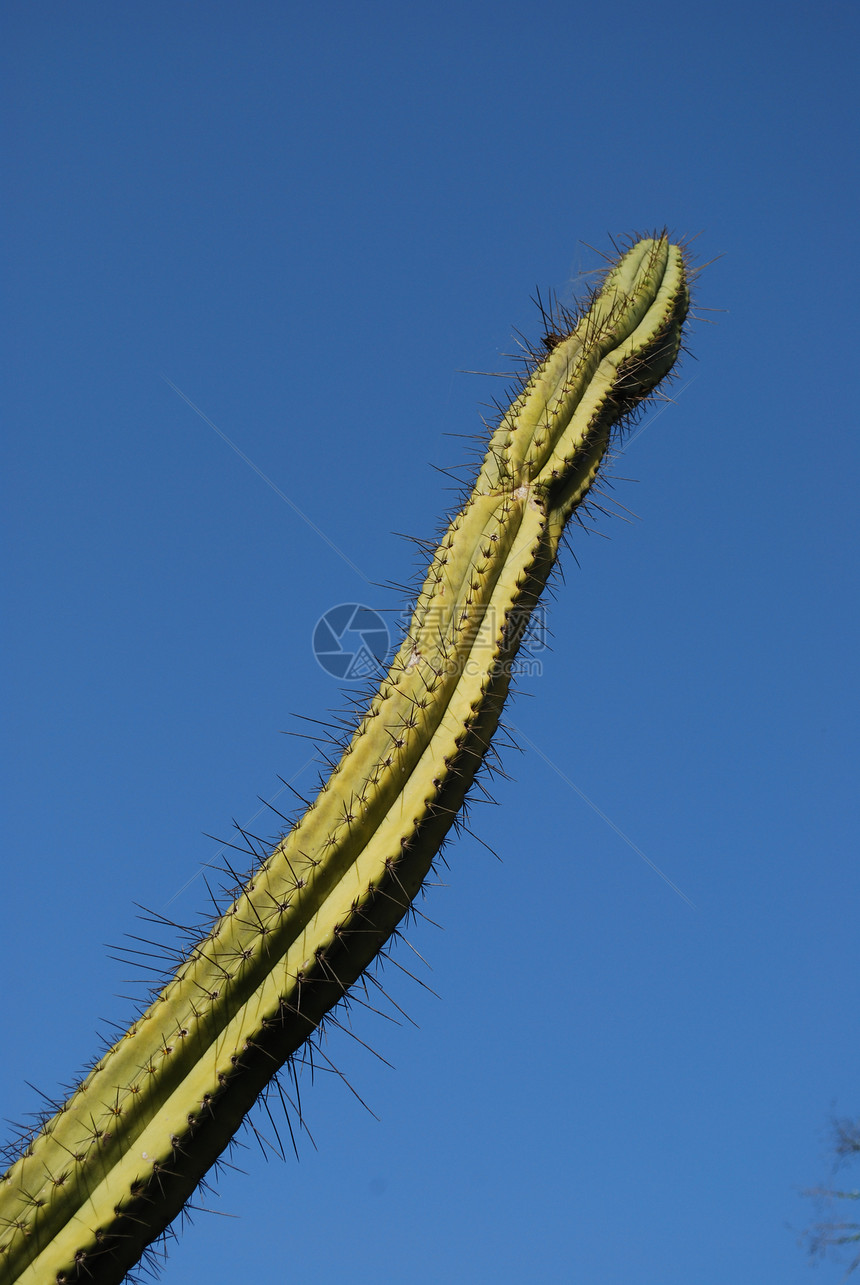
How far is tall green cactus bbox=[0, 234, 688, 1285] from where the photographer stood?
2.45 metres

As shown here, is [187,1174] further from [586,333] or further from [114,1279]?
[586,333]

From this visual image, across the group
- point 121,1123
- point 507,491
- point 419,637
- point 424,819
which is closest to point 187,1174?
point 121,1123

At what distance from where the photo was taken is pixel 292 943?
105 inches

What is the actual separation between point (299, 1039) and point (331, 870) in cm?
46

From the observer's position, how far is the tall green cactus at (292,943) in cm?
245

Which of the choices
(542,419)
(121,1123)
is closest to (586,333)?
(542,419)

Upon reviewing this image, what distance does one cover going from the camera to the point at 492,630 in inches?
122

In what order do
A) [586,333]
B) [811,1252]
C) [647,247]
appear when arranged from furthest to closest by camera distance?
[811,1252]
[647,247]
[586,333]

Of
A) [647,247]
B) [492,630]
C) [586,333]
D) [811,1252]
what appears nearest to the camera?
[492,630]

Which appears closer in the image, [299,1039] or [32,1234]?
[32,1234]

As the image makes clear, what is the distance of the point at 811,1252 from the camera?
19.4ft

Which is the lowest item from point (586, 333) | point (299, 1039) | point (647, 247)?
point (299, 1039)

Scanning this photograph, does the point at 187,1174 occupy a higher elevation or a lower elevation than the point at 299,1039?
lower

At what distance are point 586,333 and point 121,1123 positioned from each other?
3.25m
